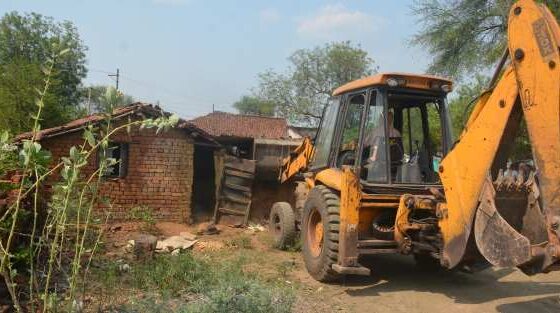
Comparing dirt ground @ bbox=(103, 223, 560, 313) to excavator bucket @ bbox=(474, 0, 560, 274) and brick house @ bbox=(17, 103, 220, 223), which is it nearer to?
excavator bucket @ bbox=(474, 0, 560, 274)

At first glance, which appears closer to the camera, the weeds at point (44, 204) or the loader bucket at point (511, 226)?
the weeds at point (44, 204)

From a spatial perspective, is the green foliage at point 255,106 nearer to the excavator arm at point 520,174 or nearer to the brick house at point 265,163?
the brick house at point 265,163

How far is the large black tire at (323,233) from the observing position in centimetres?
648

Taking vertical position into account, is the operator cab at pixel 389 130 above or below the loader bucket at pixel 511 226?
above

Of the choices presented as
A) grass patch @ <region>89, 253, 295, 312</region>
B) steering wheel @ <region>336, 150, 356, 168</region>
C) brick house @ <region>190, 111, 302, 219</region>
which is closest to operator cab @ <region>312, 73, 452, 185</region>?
steering wheel @ <region>336, 150, 356, 168</region>

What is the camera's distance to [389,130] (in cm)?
669

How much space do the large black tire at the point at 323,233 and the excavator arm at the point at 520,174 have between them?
1390mm

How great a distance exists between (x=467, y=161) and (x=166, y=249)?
5.30m

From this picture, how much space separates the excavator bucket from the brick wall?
855 centimetres

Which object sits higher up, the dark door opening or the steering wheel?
the steering wheel

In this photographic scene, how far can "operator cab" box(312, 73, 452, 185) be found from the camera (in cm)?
663

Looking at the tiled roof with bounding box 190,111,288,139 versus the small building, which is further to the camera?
the tiled roof with bounding box 190,111,288,139

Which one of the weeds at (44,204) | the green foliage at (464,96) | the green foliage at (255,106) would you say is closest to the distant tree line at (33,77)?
the weeds at (44,204)

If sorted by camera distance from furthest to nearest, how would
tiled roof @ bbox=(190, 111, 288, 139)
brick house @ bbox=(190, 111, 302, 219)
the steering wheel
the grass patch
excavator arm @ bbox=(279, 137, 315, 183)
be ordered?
tiled roof @ bbox=(190, 111, 288, 139)
brick house @ bbox=(190, 111, 302, 219)
excavator arm @ bbox=(279, 137, 315, 183)
the steering wheel
the grass patch
